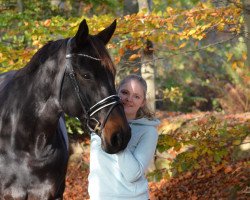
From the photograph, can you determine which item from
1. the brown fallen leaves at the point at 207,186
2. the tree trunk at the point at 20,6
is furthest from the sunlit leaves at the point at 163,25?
the tree trunk at the point at 20,6

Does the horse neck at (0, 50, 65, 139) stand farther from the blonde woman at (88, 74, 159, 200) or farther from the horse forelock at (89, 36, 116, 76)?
the blonde woman at (88, 74, 159, 200)

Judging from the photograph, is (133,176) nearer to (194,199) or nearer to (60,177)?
(60,177)

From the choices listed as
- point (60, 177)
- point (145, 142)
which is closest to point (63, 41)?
point (145, 142)

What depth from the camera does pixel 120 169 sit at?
9.48 ft

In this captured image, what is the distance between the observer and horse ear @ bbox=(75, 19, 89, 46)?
2.88m

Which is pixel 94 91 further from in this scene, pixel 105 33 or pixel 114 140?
pixel 105 33

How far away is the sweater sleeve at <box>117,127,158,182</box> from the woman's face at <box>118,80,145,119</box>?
0.18 m

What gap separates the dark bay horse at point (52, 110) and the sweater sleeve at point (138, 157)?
117 millimetres

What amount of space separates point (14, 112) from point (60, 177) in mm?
647

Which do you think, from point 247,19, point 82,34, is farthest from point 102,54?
point 247,19

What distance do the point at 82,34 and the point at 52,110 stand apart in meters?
0.71

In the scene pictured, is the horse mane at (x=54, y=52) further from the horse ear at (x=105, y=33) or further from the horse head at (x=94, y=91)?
the horse ear at (x=105, y=33)

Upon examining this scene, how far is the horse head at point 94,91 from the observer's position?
273 centimetres

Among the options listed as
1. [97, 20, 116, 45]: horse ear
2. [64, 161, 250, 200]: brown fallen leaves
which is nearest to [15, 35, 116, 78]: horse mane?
[97, 20, 116, 45]: horse ear
